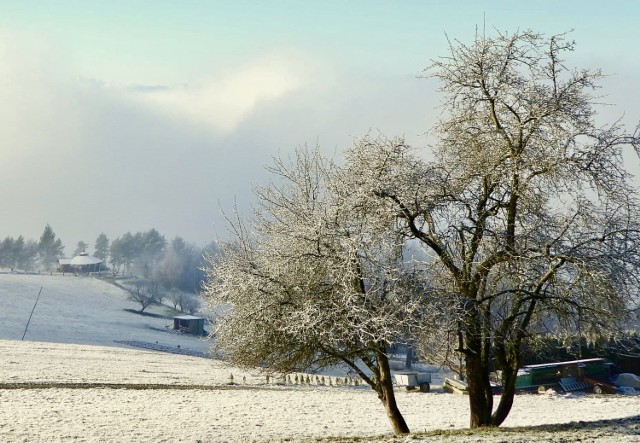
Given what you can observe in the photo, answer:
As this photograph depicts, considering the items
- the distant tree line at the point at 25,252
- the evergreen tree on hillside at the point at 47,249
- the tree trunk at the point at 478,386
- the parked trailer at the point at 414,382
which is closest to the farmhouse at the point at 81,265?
the distant tree line at the point at 25,252

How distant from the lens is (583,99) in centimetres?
1839

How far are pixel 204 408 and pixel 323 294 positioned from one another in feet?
36.0

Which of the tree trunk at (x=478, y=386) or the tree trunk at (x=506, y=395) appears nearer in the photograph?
the tree trunk at (x=506, y=395)

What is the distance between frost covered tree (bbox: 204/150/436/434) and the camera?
1627cm

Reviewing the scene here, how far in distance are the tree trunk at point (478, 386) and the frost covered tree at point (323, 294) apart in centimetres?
200

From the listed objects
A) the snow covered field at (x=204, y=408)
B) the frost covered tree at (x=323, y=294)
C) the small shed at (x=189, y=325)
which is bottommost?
the small shed at (x=189, y=325)

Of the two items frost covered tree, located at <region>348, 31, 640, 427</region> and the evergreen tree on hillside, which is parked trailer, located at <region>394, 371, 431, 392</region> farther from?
the evergreen tree on hillside

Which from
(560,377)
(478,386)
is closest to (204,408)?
(478,386)

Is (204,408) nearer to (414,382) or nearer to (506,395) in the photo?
(506,395)

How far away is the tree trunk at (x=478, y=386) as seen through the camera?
1862cm

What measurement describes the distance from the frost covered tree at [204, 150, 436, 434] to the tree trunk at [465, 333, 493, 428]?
1996 mm

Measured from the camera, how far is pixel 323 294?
56.1 feet

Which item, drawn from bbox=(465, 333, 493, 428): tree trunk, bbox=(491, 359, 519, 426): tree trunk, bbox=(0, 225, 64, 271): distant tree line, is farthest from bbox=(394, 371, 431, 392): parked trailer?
bbox=(0, 225, 64, 271): distant tree line

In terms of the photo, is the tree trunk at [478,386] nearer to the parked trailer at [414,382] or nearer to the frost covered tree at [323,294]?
the frost covered tree at [323,294]
